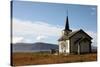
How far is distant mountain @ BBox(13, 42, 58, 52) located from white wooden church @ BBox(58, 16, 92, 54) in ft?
0.46

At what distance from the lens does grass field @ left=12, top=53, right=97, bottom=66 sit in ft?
7.27

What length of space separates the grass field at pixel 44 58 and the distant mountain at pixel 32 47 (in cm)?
5

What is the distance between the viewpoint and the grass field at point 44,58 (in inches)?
87.3

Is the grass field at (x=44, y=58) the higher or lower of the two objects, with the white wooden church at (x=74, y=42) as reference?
lower

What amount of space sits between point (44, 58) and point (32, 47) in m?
0.19

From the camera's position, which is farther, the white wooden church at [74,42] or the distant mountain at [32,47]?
the white wooden church at [74,42]

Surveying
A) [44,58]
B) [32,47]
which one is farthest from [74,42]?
[32,47]

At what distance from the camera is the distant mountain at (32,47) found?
7.27ft

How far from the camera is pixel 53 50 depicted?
234 centimetres

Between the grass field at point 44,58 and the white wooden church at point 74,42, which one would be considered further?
the white wooden church at point 74,42

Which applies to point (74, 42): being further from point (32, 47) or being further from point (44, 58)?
point (32, 47)

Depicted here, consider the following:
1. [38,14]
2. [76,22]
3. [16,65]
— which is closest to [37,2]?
[38,14]

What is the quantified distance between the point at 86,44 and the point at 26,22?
767 millimetres

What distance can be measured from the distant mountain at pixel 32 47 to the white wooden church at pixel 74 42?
0.14 meters
